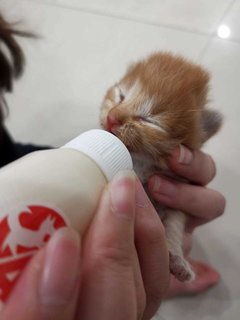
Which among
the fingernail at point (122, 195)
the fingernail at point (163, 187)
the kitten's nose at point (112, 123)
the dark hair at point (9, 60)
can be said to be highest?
the fingernail at point (122, 195)

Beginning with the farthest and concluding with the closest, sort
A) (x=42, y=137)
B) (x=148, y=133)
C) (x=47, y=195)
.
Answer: (x=42, y=137) → (x=148, y=133) → (x=47, y=195)

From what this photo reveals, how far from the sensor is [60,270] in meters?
0.25

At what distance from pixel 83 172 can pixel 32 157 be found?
39 millimetres

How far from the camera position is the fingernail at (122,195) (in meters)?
0.29

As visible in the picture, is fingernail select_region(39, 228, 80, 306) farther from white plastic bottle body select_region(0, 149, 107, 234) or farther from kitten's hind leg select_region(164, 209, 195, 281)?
kitten's hind leg select_region(164, 209, 195, 281)

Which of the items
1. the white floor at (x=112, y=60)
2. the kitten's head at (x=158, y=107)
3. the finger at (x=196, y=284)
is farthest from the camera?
the white floor at (x=112, y=60)

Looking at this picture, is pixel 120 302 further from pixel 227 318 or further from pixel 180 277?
pixel 227 318

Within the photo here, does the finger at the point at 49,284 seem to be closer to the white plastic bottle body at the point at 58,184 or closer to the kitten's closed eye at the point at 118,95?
the white plastic bottle body at the point at 58,184

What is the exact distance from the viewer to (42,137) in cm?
83

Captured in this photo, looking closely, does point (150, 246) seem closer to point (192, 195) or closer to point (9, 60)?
point (192, 195)

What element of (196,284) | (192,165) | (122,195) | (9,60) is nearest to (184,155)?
(192,165)

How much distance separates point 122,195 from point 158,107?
0.40 ft

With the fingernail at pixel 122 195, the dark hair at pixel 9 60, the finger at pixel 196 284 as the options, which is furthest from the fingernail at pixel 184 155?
the dark hair at pixel 9 60

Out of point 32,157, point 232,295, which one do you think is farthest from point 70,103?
point 32,157
